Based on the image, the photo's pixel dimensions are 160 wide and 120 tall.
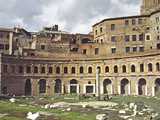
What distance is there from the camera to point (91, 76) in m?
104

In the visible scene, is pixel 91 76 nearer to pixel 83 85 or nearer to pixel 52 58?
pixel 83 85

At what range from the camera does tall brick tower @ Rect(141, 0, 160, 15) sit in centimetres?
11208

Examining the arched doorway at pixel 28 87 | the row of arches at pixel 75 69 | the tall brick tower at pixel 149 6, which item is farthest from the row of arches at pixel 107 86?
the tall brick tower at pixel 149 6

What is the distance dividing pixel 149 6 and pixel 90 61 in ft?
81.2

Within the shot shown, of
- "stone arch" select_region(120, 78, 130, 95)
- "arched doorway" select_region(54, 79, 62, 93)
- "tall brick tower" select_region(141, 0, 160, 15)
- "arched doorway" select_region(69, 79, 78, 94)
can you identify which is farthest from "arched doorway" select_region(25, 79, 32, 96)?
"tall brick tower" select_region(141, 0, 160, 15)

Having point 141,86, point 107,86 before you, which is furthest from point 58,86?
point 141,86

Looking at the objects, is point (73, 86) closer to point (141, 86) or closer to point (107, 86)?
point (107, 86)

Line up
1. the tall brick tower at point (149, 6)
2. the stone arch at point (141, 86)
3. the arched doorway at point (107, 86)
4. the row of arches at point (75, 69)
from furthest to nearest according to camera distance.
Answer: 1. the tall brick tower at point (149, 6)
2. the arched doorway at point (107, 86)
3. the stone arch at point (141, 86)
4. the row of arches at point (75, 69)

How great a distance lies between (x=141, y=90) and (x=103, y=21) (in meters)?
23.1

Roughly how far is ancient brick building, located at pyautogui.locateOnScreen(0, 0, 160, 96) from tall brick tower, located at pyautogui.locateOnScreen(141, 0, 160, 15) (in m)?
0.28

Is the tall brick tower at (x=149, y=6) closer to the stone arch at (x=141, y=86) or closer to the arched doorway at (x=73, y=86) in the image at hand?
the stone arch at (x=141, y=86)

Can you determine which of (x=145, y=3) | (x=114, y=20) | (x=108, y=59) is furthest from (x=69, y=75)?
(x=145, y=3)

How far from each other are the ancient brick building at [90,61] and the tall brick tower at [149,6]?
0.28 metres

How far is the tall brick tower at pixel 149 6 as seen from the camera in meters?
112
